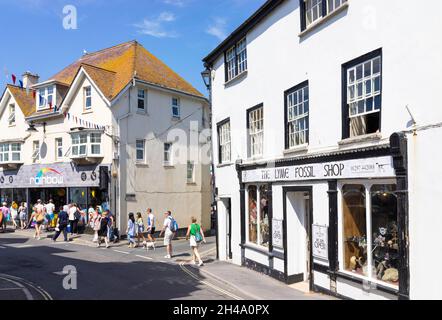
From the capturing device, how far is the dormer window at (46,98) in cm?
2734

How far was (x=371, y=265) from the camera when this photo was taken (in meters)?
8.91

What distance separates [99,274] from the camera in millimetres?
12594

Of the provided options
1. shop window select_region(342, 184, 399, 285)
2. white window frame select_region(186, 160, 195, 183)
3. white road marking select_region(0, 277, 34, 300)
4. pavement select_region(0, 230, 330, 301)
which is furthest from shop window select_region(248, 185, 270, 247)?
white window frame select_region(186, 160, 195, 183)

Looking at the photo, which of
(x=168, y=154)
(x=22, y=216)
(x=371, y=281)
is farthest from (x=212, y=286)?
(x=22, y=216)

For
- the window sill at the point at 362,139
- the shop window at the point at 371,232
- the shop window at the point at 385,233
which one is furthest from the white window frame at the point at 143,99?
the shop window at the point at 385,233

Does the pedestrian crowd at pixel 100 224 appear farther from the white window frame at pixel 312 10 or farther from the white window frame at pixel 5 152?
the white window frame at pixel 312 10

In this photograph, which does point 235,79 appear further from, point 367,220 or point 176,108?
point 176,108

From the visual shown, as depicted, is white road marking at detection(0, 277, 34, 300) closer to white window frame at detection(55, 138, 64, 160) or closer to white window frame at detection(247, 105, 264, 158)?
white window frame at detection(247, 105, 264, 158)

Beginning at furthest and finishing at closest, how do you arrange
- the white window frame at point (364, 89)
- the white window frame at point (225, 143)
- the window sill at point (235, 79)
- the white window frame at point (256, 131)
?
the white window frame at point (225, 143) → the window sill at point (235, 79) → the white window frame at point (256, 131) → the white window frame at point (364, 89)

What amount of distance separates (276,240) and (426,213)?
5691 mm

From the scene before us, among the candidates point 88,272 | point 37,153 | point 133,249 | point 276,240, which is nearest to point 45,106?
point 37,153

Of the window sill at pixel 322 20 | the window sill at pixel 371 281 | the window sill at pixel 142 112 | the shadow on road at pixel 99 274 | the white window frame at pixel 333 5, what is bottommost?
the shadow on road at pixel 99 274

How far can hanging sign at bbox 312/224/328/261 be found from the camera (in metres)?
10.2

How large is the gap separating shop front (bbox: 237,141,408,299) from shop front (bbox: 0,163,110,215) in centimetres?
1315
